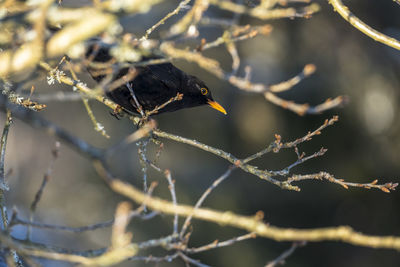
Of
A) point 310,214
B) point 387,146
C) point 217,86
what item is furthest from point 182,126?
point 387,146

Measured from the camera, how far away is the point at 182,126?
42.5ft

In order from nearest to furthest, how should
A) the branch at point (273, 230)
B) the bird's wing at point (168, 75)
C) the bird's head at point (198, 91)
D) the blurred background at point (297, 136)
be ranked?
the branch at point (273, 230), the bird's wing at point (168, 75), the bird's head at point (198, 91), the blurred background at point (297, 136)

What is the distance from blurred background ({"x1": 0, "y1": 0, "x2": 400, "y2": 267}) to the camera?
12250mm

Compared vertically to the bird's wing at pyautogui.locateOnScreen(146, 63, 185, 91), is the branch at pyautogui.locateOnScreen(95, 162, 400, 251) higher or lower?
lower

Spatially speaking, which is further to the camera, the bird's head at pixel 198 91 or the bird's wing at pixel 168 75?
the bird's head at pixel 198 91

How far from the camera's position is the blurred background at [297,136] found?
12.2 meters

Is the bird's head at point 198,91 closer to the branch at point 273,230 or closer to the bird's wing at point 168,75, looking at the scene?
the bird's wing at point 168,75

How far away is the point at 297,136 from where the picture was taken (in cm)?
1247

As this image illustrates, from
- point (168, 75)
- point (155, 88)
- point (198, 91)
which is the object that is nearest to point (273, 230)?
point (155, 88)

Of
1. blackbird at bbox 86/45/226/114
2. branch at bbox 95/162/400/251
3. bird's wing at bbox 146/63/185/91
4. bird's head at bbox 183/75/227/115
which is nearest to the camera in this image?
branch at bbox 95/162/400/251

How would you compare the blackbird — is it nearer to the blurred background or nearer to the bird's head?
the bird's head

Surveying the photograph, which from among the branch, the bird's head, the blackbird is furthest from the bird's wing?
the branch

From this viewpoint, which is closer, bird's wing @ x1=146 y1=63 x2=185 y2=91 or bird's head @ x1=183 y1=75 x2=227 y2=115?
bird's wing @ x1=146 y1=63 x2=185 y2=91

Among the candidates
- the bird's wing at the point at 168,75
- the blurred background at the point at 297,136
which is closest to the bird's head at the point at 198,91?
the bird's wing at the point at 168,75
